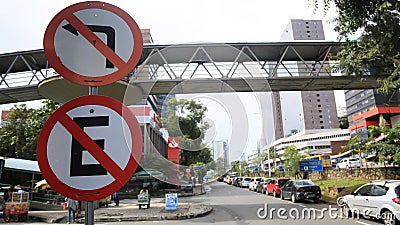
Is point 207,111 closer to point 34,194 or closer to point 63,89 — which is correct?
point 63,89

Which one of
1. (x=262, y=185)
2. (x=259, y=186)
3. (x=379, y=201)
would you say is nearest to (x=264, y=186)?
(x=262, y=185)

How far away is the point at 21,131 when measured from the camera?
25781mm

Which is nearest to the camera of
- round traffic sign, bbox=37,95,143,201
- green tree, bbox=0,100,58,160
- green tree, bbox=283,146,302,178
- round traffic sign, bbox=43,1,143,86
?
round traffic sign, bbox=37,95,143,201

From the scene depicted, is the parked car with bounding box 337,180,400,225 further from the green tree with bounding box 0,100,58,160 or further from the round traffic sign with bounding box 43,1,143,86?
the green tree with bounding box 0,100,58,160

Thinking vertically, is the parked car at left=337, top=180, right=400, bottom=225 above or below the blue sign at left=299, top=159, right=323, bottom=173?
below

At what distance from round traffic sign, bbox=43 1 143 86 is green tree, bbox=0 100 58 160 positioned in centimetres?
2404

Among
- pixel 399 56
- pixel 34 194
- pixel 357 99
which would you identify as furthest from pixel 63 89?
pixel 357 99

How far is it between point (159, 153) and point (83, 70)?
0.75 metres

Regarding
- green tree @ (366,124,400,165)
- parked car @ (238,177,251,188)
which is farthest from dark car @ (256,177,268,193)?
green tree @ (366,124,400,165)

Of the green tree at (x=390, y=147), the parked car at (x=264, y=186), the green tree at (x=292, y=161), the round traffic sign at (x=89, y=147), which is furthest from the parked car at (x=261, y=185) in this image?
the round traffic sign at (x=89, y=147)

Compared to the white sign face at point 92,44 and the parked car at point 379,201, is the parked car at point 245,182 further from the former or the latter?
the white sign face at point 92,44

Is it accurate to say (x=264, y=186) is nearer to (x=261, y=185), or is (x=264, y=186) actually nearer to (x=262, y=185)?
(x=262, y=185)

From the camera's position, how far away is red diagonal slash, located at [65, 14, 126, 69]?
A: 198 cm

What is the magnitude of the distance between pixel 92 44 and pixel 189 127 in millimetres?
859
